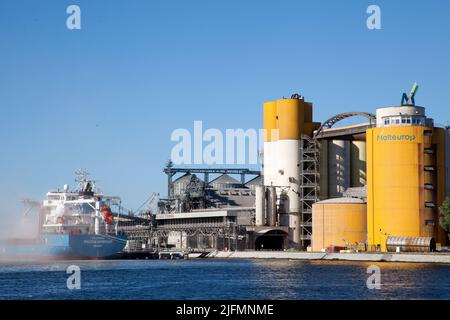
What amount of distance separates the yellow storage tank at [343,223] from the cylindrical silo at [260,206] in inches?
895

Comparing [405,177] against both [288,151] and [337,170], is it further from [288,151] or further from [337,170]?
[288,151]

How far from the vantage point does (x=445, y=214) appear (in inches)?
5300

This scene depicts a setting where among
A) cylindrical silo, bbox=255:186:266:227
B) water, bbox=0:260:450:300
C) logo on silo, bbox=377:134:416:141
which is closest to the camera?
water, bbox=0:260:450:300

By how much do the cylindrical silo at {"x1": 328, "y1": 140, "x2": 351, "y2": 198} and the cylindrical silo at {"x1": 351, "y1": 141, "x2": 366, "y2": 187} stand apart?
133 inches

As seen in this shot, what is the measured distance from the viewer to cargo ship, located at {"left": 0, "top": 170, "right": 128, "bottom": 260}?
15088 cm

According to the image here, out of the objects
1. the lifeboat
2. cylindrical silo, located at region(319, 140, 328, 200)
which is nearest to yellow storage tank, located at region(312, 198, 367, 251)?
cylindrical silo, located at region(319, 140, 328, 200)

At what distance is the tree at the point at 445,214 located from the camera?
134 metres

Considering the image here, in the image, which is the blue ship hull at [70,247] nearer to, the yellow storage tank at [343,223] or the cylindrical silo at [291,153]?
the cylindrical silo at [291,153]

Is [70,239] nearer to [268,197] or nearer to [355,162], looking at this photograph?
[268,197]

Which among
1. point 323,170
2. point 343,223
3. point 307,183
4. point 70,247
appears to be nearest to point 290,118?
point 323,170

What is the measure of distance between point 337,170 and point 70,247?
62307mm

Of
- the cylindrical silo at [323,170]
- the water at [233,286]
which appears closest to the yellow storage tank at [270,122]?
the cylindrical silo at [323,170]

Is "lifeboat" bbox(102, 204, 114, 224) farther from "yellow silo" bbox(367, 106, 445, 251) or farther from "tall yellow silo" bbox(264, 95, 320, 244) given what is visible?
"yellow silo" bbox(367, 106, 445, 251)
